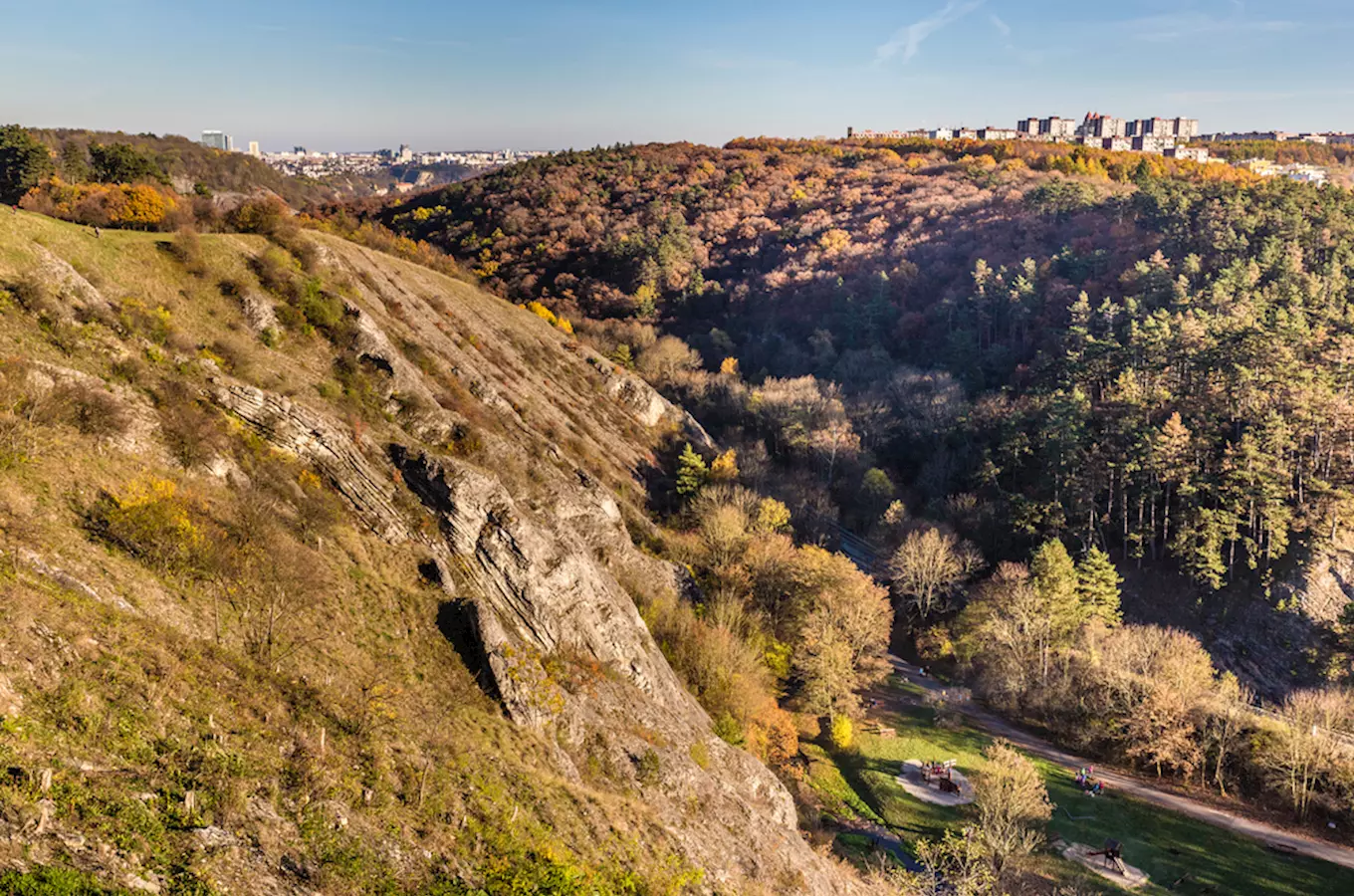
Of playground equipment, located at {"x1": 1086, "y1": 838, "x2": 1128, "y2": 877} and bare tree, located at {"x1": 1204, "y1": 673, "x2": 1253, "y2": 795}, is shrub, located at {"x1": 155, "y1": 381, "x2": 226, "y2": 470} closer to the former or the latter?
playground equipment, located at {"x1": 1086, "y1": 838, "x2": 1128, "y2": 877}

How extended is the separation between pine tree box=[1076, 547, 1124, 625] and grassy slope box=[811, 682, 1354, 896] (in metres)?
14.5

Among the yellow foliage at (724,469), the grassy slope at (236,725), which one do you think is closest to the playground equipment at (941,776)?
the grassy slope at (236,725)

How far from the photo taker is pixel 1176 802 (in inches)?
1564

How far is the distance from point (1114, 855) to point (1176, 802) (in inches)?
306

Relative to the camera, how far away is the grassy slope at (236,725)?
13.9m

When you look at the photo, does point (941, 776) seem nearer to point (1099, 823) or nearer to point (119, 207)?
point (1099, 823)

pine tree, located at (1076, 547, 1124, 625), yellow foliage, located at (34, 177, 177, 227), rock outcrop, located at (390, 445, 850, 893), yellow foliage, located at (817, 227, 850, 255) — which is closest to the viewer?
rock outcrop, located at (390, 445, 850, 893)

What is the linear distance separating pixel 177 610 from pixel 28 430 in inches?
300

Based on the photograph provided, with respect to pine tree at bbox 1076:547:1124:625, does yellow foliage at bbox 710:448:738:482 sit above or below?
above

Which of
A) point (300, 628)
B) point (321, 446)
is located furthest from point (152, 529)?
point (321, 446)

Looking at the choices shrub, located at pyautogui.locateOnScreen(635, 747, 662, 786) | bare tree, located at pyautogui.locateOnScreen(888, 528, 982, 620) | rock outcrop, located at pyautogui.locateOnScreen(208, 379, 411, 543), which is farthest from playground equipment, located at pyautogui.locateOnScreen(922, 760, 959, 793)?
rock outcrop, located at pyautogui.locateOnScreen(208, 379, 411, 543)

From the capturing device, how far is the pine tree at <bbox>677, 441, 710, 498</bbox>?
2554 inches

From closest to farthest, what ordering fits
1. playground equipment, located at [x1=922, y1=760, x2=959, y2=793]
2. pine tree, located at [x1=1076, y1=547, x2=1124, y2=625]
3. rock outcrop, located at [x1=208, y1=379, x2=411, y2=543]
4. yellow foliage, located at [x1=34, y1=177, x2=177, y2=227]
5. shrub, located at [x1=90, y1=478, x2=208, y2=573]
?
shrub, located at [x1=90, y1=478, x2=208, y2=573] < rock outcrop, located at [x1=208, y1=379, x2=411, y2=543] < playground equipment, located at [x1=922, y1=760, x2=959, y2=793] < yellow foliage, located at [x1=34, y1=177, x2=177, y2=227] < pine tree, located at [x1=1076, y1=547, x2=1124, y2=625]

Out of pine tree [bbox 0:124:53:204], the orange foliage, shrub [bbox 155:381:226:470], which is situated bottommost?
shrub [bbox 155:381:226:470]
